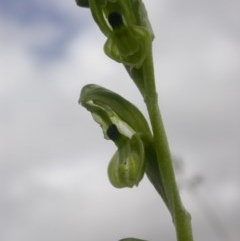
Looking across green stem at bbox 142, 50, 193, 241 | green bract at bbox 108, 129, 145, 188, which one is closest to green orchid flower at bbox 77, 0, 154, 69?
green stem at bbox 142, 50, 193, 241

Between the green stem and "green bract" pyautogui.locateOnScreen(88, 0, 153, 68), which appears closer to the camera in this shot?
the green stem

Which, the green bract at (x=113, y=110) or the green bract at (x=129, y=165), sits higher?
the green bract at (x=113, y=110)

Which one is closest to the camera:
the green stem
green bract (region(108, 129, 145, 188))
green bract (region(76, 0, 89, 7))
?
the green stem

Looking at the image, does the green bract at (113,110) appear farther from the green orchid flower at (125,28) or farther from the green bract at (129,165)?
the green orchid flower at (125,28)

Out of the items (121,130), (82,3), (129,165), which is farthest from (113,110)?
(82,3)

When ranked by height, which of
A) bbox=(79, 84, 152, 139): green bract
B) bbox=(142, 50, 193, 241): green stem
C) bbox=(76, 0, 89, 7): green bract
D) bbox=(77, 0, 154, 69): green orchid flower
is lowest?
bbox=(142, 50, 193, 241): green stem

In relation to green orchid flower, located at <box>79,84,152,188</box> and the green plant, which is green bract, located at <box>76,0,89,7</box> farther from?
green orchid flower, located at <box>79,84,152,188</box>

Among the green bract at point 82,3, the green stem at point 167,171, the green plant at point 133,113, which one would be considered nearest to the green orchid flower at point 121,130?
the green plant at point 133,113

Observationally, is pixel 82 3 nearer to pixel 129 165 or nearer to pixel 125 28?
pixel 125 28
